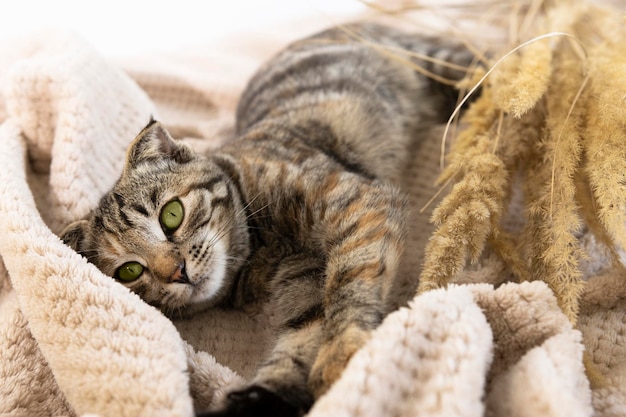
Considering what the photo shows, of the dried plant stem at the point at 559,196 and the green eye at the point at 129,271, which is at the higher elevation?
the dried plant stem at the point at 559,196

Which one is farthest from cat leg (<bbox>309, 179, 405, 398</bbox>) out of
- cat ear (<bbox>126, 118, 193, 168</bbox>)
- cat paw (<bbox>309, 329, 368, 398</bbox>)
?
cat ear (<bbox>126, 118, 193, 168</bbox>)

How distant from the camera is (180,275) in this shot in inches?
42.0

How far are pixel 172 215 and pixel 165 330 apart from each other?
0.31 meters

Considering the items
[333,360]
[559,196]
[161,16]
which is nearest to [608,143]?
[559,196]

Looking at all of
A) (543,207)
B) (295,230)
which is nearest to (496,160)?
(543,207)

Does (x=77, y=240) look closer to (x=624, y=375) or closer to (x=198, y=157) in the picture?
(x=198, y=157)

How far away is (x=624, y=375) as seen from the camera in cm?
85

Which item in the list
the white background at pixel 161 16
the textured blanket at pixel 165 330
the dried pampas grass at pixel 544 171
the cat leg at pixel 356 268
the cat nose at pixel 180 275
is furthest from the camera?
the white background at pixel 161 16

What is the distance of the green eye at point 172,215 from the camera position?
1119 mm

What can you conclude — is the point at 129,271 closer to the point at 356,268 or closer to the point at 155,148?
the point at 155,148

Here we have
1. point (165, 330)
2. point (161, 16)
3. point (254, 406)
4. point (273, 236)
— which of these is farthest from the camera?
point (161, 16)

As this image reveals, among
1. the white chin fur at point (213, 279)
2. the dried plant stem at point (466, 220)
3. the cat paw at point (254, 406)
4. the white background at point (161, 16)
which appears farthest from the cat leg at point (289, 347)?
the white background at point (161, 16)

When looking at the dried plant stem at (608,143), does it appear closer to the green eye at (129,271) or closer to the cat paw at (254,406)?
the cat paw at (254,406)

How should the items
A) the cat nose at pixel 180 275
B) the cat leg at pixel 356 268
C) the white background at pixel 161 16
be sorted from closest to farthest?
1. the cat leg at pixel 356 268
2. the cat nose at pixel 180 275
3. the white background at pixel 161 16
